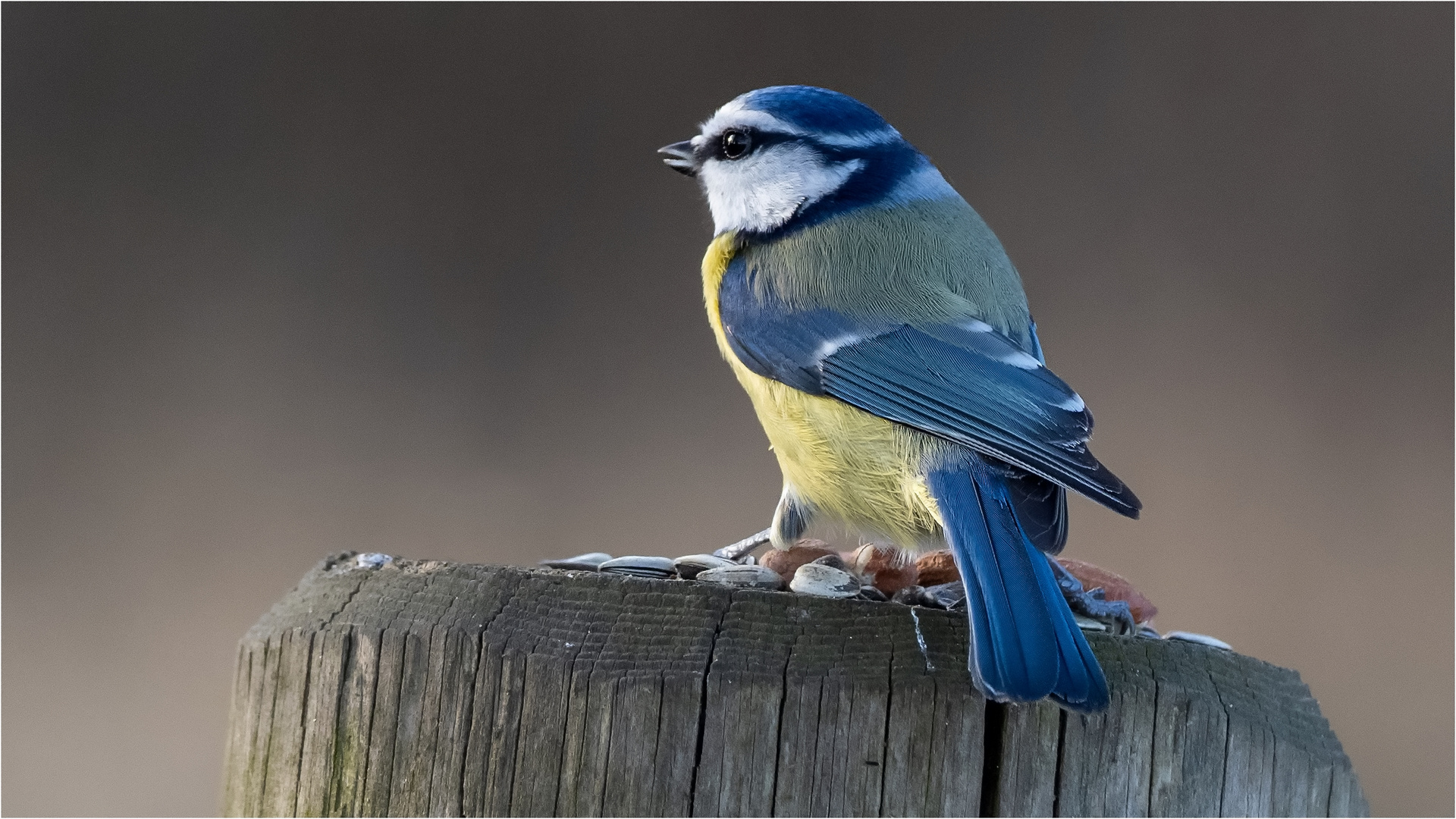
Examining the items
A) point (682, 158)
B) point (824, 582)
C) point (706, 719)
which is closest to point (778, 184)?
point (682, 158)

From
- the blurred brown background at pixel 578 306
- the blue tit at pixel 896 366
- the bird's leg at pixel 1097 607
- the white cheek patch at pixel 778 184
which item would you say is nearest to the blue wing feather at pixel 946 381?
the blue tit at pixel 896 366

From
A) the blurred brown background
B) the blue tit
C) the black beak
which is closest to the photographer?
the blue tit

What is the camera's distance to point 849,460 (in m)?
2.03

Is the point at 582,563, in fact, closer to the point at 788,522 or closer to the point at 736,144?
the point at 788,522

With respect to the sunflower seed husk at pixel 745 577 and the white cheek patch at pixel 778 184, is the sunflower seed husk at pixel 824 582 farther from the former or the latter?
the white cheek patch at pixel 778 184

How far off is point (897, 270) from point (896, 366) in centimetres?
23

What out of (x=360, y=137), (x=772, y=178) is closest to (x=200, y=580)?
(x=360, y=137)

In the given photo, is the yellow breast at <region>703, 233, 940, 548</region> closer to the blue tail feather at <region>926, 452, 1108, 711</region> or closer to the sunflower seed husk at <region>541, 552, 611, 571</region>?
the blue tail feather at <region>926, 452, 1108, 711</region>

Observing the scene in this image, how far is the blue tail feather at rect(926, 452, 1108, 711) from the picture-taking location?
138 cm

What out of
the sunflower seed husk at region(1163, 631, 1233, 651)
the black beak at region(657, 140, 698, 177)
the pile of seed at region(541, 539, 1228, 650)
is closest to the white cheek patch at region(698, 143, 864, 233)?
the black beak at region(657, 140, 698, 177)

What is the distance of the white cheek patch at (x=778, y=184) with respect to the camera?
239cm

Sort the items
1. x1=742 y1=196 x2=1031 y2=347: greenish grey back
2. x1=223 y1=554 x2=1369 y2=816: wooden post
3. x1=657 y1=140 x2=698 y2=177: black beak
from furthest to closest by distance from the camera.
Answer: x1=657 y1=140 x2=698 y2=177: black beak, x1=742 y1=196 x2=1031 y2=347: greenish grey back, x1=223 y1=554 x2=1369 y2=816: wooden post

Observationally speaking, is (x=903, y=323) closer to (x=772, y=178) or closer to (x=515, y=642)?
(x=772, y=178)

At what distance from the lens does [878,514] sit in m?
2.05
